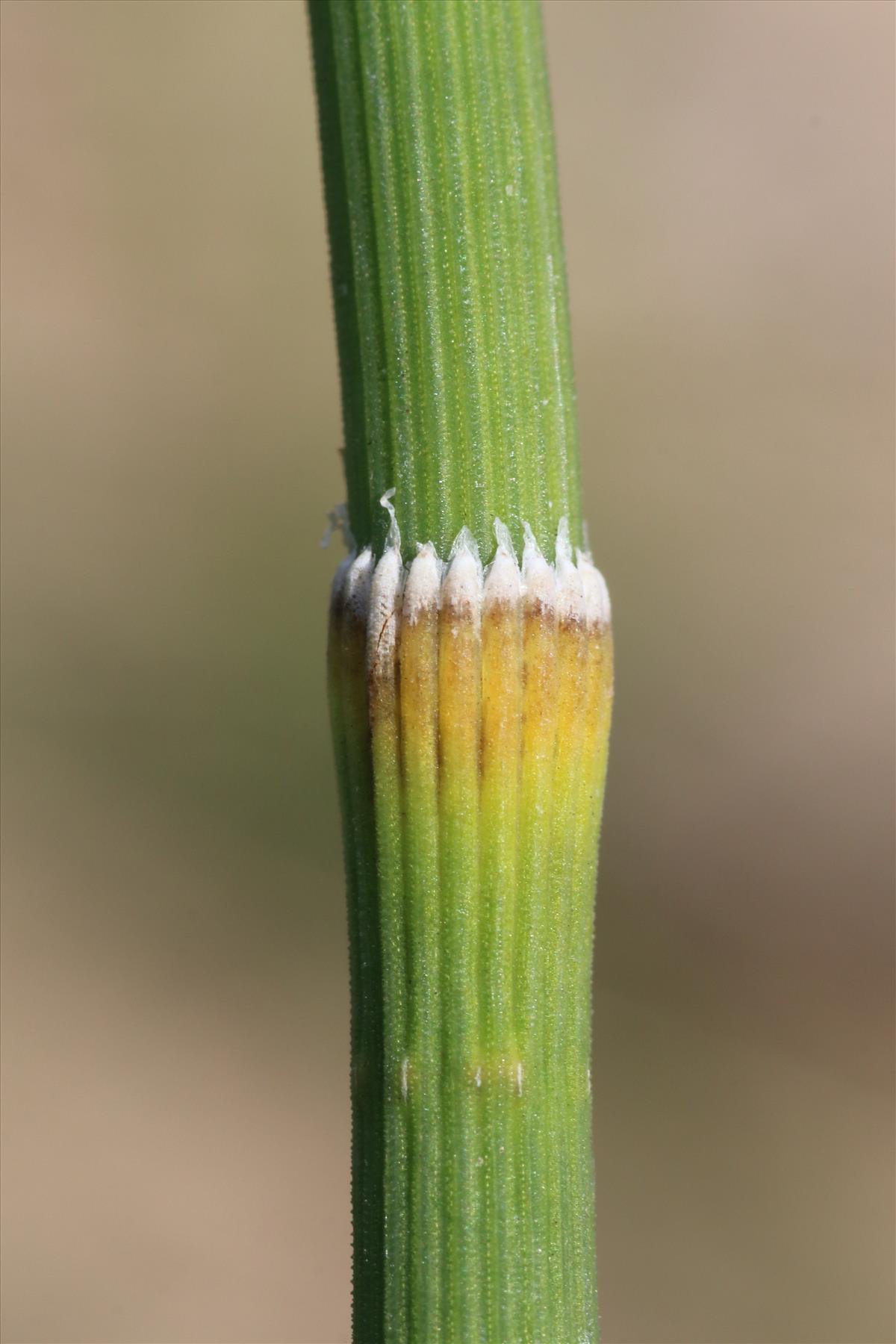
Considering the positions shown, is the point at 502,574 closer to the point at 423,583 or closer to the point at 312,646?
the point at 423,583

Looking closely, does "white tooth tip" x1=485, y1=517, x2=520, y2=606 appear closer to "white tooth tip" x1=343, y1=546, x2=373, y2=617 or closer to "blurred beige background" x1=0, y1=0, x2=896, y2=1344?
"white tooth tip" x1=343, y1=546, x2=373, y2=617

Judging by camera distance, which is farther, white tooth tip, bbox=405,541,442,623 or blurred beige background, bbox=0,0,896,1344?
blurred beige background, bbox=0,0,896,1344

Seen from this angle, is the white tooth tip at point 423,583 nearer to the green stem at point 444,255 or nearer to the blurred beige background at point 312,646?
the green stem at point 444,255

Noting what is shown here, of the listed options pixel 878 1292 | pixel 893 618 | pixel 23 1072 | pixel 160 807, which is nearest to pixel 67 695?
pixel 160 807

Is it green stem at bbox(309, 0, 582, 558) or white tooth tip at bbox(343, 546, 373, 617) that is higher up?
green stem at bbox(309, 0, 582, 558)

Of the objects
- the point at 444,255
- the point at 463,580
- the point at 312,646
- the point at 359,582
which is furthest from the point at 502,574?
the point at 312,646

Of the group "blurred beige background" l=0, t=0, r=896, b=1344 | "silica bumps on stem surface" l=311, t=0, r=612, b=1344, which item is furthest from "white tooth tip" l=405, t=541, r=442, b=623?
"blurred beige background" l=0, t=0, r=896, b=1344
